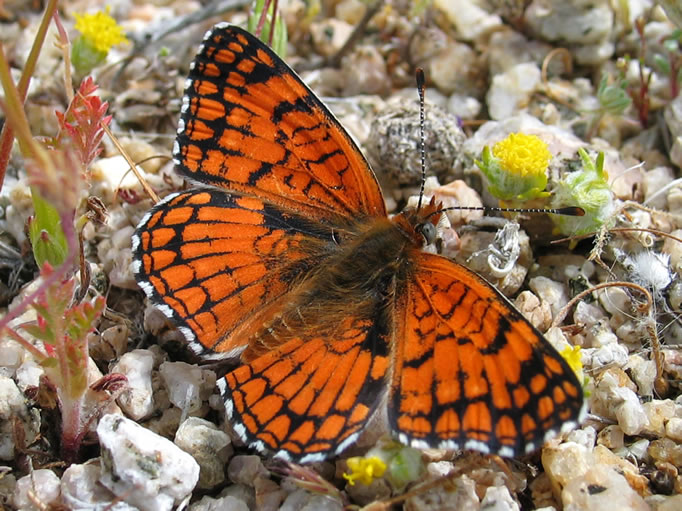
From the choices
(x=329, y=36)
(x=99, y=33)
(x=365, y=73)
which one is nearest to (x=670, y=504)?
(x=365, y=73)

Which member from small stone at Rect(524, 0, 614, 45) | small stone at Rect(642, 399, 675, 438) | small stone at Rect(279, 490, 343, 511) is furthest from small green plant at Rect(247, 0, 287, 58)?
small stone at Rect(642, 399, 675, 438)

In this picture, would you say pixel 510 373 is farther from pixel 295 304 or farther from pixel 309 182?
pixel 309 182

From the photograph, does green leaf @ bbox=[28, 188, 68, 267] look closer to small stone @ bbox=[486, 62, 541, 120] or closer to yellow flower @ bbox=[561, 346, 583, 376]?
yellow flower @ bbox=[561, 346, 583, 376]

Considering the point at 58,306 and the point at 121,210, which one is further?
the point at 121,210

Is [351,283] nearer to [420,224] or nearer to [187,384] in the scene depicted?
[420,224]

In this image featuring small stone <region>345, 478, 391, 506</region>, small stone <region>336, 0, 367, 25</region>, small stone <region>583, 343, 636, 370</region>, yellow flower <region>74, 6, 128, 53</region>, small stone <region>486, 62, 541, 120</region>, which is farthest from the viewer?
small stone <region>336, 0, 367, 25</region>

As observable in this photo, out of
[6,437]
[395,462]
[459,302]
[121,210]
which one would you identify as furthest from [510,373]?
[121,210]
